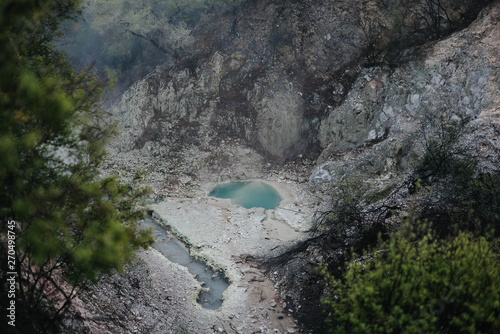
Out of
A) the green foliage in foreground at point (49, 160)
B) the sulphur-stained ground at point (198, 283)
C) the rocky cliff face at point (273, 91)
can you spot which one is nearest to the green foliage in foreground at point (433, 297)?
the green foliage in foreground at point (49, 160)

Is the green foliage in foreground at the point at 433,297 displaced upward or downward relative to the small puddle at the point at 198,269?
downward

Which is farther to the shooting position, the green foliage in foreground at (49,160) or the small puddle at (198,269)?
the small puddle at (198,269)

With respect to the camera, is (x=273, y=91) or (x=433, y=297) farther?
(x=273, y=91)

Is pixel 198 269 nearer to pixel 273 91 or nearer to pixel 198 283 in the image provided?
pixel 198 283

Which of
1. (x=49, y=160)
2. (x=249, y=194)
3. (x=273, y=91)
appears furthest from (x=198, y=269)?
(x=273, y=91)

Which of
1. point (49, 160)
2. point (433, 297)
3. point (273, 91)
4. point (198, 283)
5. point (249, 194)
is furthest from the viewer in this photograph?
point (273, 91)

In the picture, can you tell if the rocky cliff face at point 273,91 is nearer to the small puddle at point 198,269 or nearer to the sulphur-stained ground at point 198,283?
the sulphur-stained ground at point 198,283

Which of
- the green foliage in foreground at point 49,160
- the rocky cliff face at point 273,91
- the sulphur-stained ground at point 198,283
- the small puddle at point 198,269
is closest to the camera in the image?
the green foliage in foreground at point 49,160
